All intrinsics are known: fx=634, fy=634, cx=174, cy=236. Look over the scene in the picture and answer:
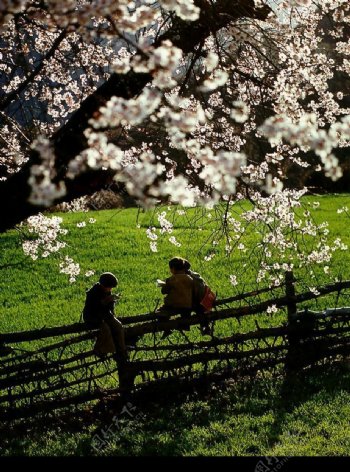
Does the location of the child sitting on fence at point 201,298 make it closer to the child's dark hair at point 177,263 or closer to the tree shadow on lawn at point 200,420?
the child's dark hair at point 177,263

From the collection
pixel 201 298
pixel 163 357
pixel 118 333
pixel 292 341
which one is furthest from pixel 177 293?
pixel 292 341

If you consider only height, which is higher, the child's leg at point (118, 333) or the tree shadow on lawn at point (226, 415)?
the child's leg at point (118, 333)

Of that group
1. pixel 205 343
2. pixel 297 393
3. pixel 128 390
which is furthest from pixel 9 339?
pixel 297 393

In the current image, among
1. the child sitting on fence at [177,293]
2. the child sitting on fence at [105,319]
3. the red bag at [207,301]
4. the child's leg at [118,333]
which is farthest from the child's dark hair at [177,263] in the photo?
the child's leg at [118,333]

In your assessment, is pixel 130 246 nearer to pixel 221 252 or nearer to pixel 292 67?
pixel 221 252

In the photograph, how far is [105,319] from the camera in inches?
291

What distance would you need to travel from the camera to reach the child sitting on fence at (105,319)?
7281 mm

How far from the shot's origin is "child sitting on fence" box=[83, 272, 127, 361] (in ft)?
23.9

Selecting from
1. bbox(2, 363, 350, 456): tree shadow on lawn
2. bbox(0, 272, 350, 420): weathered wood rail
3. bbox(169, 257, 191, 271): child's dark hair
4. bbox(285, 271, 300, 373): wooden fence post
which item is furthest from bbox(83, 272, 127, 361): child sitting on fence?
bbox(285, 271, 300, 373): wooden fence post

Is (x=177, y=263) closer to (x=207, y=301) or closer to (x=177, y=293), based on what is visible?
(x=177, y=293)

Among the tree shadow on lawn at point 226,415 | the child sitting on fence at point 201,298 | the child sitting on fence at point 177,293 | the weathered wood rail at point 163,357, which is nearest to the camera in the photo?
the tree shadow on lawn at point 226,415

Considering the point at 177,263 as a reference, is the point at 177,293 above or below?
below

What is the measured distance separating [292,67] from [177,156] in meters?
10.8

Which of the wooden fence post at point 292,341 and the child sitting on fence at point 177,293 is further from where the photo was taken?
the wooden fence post at point 292,341
